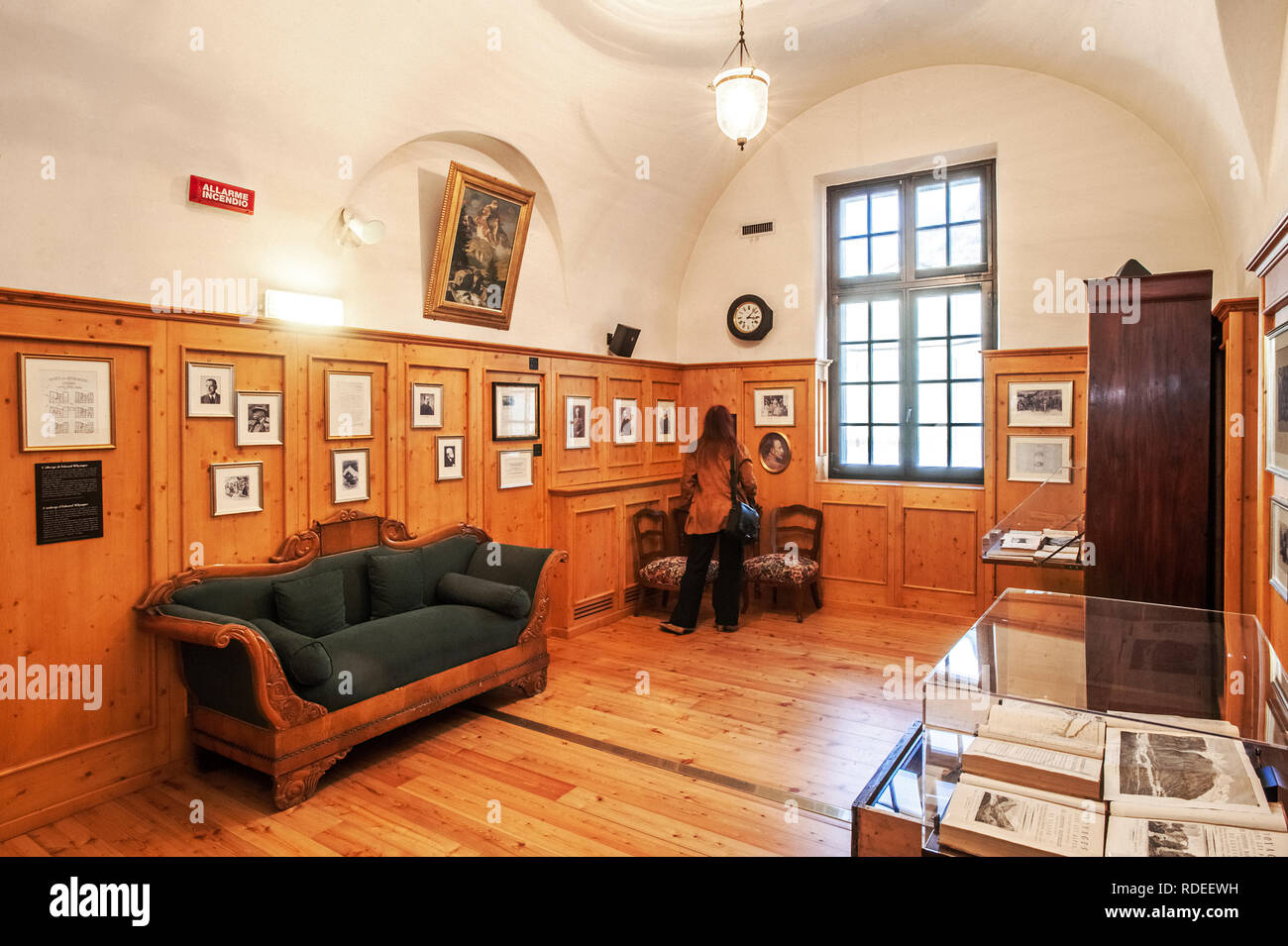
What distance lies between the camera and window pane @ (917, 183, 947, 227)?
7.09m

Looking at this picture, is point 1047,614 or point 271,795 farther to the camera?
point 271,795

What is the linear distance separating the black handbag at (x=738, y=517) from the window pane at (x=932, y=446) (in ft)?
6.19

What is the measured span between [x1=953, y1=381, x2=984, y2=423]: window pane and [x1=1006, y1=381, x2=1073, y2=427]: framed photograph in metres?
0.50

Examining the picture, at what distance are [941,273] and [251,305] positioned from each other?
5.71 meters

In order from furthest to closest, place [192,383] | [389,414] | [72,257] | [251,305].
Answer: [389,414] → [251,305] → [192,383] → [72,257]

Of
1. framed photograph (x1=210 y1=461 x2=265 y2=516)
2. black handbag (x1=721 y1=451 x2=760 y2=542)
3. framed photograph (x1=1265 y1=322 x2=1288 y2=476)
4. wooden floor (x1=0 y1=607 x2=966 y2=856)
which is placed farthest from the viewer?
black handbag (x1=721 y1=451 x2=760 y2=542)

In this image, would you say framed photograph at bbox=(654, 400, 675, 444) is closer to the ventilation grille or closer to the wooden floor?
the ventilation grille

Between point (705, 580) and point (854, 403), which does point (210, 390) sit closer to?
point (705, 580)

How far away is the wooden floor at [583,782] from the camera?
3.23 meters

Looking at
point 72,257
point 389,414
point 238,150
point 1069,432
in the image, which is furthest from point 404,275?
point 1069,432

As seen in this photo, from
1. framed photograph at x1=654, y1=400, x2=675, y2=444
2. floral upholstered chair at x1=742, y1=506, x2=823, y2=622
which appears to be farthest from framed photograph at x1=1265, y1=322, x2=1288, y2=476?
framed photograph at x1=654, y1=400, x2=675, y2=444

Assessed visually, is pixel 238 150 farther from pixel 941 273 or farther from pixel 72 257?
pixel 941 273

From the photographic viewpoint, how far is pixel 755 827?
3.32 m

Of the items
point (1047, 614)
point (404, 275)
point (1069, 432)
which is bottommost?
point (1047, 614)
